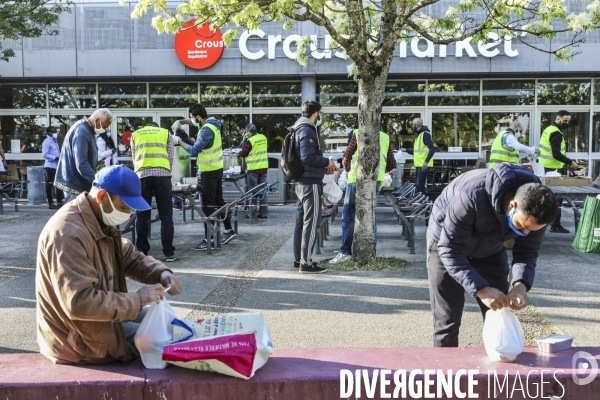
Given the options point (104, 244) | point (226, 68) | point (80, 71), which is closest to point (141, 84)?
point (80, 71)

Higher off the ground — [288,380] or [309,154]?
[309,154]

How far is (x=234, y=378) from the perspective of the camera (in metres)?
3.05

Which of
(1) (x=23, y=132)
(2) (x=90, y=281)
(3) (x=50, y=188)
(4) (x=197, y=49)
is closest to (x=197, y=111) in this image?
(2) (x=90, y=281)

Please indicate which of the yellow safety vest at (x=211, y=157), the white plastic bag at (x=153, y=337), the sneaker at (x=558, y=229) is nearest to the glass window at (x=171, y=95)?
the yellow safety vest at (x=211, y=157)

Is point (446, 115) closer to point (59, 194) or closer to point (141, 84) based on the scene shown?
point (141, 84)

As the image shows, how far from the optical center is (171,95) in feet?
56.7

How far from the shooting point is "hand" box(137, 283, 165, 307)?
311 cm

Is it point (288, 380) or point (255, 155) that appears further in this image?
point (255, 155)

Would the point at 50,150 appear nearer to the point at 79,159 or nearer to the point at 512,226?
the point at 79,159

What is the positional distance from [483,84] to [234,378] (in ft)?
49.7

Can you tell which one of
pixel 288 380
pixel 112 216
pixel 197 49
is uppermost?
pixel 197 49

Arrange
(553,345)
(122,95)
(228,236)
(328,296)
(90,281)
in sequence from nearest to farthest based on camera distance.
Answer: (90,281)
(553,345)
(328,296)
(228,236)
(122,95)

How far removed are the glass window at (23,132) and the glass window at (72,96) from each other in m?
0.64

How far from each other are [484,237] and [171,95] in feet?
48.4
